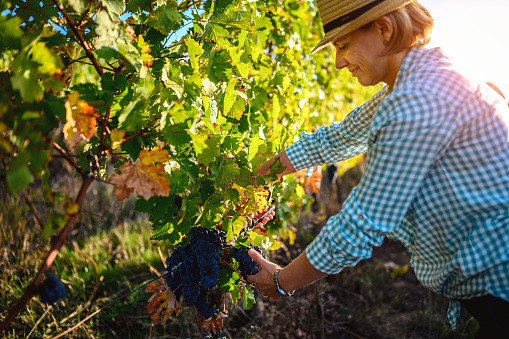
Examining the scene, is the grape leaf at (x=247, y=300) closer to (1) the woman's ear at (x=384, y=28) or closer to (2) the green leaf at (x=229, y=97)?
(2) the green leaf at (x=229, y=97)

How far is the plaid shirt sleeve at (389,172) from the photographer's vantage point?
1.05 metres

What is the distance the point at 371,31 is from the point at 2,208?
12.5 feet

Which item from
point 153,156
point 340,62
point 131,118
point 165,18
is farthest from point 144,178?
point 340,62

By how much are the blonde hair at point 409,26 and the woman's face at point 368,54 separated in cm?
3

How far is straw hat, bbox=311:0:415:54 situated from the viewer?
123 cm

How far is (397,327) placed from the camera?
290 centimetres

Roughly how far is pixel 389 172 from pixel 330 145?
65 cm

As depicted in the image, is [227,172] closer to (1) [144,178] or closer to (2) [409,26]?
(1) [144,178]

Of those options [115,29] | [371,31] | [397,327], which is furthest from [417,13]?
[397,327]

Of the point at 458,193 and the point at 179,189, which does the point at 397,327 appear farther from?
the point at 179,189

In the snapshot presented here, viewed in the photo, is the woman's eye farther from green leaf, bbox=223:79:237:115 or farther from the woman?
green leaf, bbox=223:79:237:115

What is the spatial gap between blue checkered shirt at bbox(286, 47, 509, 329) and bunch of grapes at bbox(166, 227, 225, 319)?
0.45 m

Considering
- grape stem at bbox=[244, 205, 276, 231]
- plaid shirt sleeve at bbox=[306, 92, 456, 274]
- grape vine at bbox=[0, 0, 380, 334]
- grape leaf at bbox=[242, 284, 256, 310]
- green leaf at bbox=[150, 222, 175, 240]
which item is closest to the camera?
grape vine at bbox=[0, 0, 380, 334]

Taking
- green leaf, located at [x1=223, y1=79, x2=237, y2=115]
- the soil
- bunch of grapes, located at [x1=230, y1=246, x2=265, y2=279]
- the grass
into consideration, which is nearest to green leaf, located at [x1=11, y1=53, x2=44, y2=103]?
green leaf, located at [x1=223, y1=79, x2=237, y2=115]
